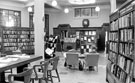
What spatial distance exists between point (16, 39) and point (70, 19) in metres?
6.12

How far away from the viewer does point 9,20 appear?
12477 mm

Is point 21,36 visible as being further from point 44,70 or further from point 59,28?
point 44,70

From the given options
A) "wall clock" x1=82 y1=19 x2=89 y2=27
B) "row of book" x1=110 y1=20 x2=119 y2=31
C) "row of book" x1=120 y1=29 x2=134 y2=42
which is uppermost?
"wall clock" x1=82 y1=19 x2=89 y2=27

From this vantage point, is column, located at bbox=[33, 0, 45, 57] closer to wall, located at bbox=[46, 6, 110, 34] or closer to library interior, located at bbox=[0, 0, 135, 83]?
library interior, located at bbox=[0, 0, 135, 83]

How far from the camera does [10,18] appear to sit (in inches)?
496

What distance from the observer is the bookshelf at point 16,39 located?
1120 cm

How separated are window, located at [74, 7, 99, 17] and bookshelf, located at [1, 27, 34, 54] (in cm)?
536

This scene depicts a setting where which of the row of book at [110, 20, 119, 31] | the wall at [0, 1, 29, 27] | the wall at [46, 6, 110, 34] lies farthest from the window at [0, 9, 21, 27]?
the row of book at [110, 20, 119, 31]

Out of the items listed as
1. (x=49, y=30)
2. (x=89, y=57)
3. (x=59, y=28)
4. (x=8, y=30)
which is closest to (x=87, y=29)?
(x=59, y=28)

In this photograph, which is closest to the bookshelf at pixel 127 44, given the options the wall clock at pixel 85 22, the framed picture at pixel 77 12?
the wall clock at pixel 85 22

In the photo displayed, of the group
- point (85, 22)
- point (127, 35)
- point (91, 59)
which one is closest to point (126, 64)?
point (127, 35)

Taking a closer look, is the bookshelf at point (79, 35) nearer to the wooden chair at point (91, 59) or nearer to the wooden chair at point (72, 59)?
the wooden chair at point (72, 59)

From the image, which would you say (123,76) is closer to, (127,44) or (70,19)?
(127,44)

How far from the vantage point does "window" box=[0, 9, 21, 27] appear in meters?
12.1
